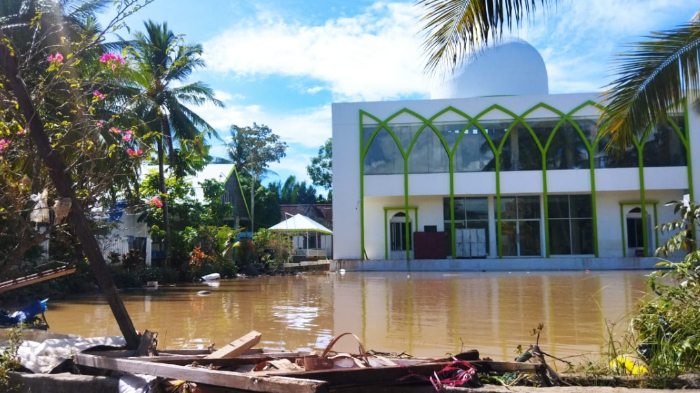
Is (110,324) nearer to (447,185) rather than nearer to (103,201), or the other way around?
(103,201)

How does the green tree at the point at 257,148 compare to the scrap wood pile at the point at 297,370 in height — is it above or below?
above

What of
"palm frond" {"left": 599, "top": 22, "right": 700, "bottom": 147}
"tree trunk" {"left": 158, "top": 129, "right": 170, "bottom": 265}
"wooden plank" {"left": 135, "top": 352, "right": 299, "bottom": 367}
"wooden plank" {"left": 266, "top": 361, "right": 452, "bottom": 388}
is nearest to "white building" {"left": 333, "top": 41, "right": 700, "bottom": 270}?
"tree trunk" {"left": 158, "top": 129, "right": 170, "bottom": 265}

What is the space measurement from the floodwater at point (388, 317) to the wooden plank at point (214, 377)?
2353 millimetres

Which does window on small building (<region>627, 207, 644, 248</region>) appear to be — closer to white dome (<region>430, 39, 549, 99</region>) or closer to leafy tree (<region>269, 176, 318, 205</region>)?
white dome (<region>430, 39, 549, 99</region>)

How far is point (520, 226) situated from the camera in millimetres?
29125

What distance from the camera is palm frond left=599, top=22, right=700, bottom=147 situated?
5.53 meters

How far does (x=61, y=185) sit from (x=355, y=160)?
24.6 meters

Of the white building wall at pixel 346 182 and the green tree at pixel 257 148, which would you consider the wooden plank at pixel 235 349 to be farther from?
the green tree at pixel 257 148

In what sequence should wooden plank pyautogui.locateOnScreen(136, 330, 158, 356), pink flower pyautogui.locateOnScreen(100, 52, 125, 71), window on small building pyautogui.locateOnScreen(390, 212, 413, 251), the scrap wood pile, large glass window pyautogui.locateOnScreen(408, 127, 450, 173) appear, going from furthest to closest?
window on small building pyautogui.locateOnScreen(390, 212, 413, 251) < large glass window pyautogui.locateOnScreen(408, 127, 450, 173) < pink flower pyautogui.locateOnScreen(100, 52, 125, 71) < wooden plank pyautogui.locateOnScreen(136, 330, 158, 356) < the scrap wood pile

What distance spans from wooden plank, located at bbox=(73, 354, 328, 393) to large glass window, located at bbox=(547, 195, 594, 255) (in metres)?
27.7

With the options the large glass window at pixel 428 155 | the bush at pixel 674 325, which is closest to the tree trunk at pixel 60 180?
the bush at pixel 674 325

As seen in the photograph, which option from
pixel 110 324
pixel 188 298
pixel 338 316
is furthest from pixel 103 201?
pixel 188 298

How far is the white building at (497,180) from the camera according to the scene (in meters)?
27.8

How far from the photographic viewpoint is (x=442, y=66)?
5352 mm
